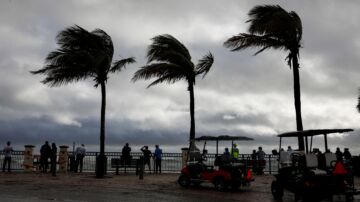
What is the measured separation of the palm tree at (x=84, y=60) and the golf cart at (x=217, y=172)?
5569mm

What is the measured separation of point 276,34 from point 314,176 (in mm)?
9750

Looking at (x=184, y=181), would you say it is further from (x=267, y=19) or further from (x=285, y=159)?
(x=267, y=19)

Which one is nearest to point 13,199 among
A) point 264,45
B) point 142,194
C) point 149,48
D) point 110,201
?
point 110,201

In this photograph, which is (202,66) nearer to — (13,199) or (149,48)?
(149,48)

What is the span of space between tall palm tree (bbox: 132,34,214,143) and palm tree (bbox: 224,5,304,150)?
2.40 meters

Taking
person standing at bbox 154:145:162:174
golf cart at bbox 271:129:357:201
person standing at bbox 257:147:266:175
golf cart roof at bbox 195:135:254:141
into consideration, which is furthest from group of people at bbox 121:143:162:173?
golf cart at bbox 271:129:357:201

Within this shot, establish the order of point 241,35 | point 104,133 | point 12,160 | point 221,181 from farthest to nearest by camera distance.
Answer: point 12,160, point 104,133, point 241,35, point 221,181

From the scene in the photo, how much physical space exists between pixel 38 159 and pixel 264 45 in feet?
52.8

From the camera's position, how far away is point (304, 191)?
13164 mm

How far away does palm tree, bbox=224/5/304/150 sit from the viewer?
68.1 feet

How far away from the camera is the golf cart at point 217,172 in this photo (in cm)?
1759

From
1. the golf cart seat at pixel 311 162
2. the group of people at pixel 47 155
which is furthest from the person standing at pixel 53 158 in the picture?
the golf cart seat at pixel 311 162

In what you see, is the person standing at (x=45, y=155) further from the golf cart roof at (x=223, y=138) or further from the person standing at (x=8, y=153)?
the golf cart roof at (x=223, y=138)

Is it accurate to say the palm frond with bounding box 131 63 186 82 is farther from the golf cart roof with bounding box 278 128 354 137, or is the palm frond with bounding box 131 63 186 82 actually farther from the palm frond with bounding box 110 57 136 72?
the golf cart roof with bounding box 278 128 354 137
